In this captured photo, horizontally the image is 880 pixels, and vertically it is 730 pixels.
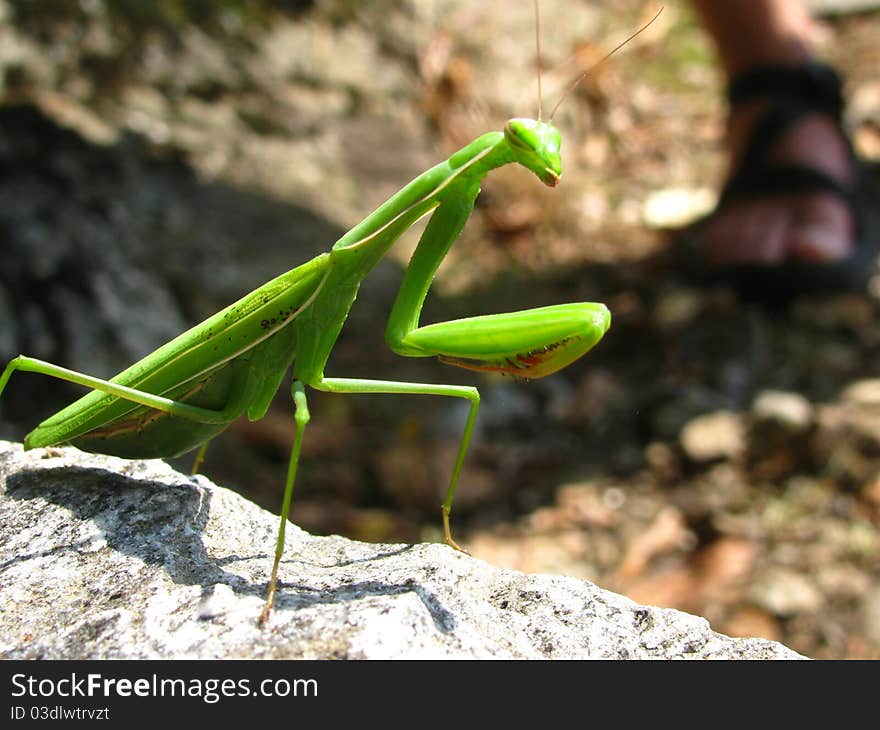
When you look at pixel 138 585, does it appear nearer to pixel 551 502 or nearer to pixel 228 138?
pixel 551 502

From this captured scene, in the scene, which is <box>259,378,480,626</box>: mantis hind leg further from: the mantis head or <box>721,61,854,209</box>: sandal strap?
<box>721,61,854,209</box>: sandal strap

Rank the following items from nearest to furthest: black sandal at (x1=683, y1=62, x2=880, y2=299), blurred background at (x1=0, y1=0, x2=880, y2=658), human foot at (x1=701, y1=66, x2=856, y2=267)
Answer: blurred background at (x1=0, y1=0, x2=880, y2=658) → black sandal at (x1=683, y1=62, x2=880, y2=299) → human foot at (x1=701, y1=66, x2=856, y2=267)

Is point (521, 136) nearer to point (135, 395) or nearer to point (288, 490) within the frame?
point (288, 490)

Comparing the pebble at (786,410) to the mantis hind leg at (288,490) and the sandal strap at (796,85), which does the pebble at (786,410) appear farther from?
the mantis hind leg at (288,490)

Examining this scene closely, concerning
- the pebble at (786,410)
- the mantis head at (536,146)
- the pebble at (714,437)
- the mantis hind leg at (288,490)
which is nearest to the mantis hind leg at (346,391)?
the mantis hind leg at (288,490)

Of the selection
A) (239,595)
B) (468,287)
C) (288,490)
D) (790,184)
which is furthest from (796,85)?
(239,595)

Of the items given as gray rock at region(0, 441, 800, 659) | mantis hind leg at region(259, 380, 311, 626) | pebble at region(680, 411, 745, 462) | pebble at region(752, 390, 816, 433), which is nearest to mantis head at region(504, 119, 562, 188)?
mantis hind leg at region(259, 380, 311, 626)
